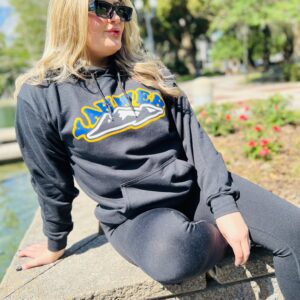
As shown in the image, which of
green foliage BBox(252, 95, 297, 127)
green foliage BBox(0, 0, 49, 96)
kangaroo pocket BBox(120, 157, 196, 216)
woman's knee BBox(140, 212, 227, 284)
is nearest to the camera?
woman's knee BBox(140, 212, 227, 284)

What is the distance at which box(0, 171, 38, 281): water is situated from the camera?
3.47 meters

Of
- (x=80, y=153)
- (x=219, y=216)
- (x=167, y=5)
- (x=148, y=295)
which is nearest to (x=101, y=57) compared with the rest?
(x=80, y=153)

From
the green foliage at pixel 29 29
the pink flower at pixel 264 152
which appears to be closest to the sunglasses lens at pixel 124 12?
the pink flower at pixel 264 152

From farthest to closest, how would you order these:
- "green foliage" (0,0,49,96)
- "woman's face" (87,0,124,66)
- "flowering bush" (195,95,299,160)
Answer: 1. "green foliage" (0,0,49,96)
2. "flowering bush" (195,95,299,160)
3. "woman's face" (87,0,124,66)

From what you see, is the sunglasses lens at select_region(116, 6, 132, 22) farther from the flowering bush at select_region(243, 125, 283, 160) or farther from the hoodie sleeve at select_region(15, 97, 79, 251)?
the flowering bush at select_region(243, 125, 283, 160)

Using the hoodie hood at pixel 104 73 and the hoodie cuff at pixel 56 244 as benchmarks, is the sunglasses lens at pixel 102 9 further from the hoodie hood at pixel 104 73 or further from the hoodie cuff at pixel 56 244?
the hoodie cuff at pixel 56 244

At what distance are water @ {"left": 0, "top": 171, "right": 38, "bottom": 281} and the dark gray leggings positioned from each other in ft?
5.72

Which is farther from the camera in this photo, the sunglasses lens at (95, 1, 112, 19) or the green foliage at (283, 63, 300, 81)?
Answer: the green foliage at (283, 63, 300, 81)

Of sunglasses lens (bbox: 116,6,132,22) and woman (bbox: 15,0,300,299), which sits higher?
sunglasses lens (bbox: 116,6,132,22)

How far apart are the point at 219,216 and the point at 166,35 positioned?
37.1 m

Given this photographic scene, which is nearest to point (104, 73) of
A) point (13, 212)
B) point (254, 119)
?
point (13, 212)

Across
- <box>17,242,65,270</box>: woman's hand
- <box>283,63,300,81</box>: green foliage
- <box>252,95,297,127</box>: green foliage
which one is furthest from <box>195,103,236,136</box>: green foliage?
<box>283,63,300,81</box>: green foliage

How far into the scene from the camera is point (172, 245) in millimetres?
1532

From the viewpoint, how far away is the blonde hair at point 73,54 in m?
1.85
